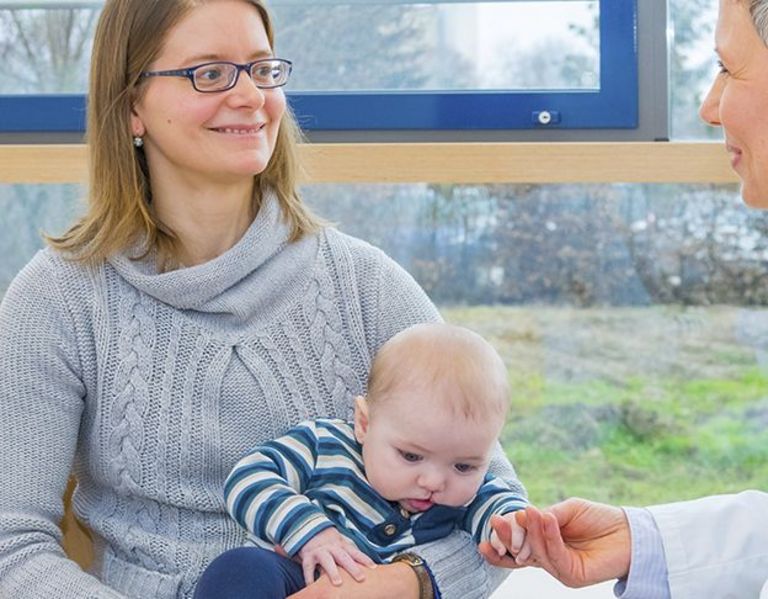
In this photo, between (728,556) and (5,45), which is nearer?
(728,556)

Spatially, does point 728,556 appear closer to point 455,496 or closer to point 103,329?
point 455,496

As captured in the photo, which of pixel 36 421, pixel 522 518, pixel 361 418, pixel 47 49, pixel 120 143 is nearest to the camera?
pixel 522 518

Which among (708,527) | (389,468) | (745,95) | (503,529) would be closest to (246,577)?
(389,468)

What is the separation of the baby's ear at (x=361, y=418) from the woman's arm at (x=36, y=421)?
1.52 ft

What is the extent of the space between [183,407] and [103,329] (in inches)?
7.1

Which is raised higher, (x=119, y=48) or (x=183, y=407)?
(x=119, y=48)

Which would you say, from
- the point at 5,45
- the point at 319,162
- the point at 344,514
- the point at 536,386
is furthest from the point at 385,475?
the point at 5,45

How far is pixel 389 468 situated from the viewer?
5.95ft

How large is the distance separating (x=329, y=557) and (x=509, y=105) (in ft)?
4.23

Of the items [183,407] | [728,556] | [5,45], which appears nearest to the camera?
→ [728,556]

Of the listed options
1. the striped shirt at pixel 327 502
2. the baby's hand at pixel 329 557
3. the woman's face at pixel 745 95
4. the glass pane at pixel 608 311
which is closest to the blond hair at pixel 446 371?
the striped shirt at pixel 327 502

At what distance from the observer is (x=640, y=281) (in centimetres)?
296

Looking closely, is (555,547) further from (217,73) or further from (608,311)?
(608,311)

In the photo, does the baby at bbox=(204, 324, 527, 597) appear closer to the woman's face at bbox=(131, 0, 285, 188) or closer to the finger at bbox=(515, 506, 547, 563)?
the finger at bbox=(515, 506, 547, 563)
